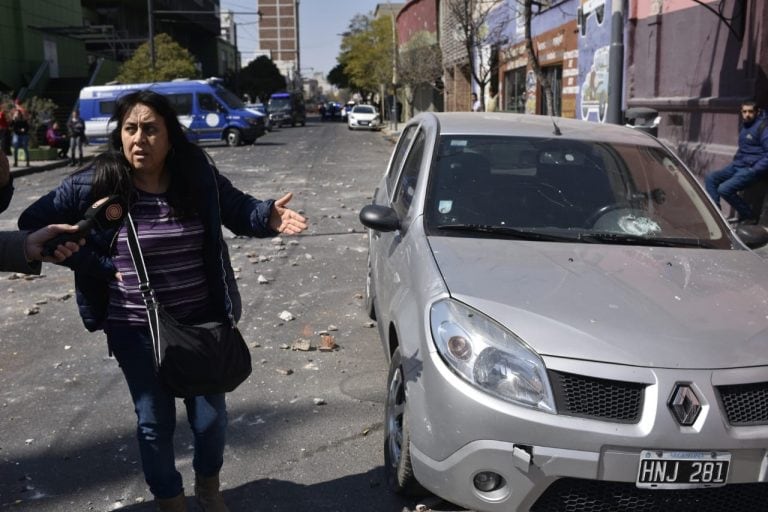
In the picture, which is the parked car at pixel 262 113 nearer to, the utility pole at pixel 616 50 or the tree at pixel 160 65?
the tree at pixel 160 65

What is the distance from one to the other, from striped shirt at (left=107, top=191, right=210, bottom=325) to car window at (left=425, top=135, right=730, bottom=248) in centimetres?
131

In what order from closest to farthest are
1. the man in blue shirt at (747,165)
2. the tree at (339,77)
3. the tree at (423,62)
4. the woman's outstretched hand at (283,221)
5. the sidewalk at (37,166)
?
the woman's outstretched hand at (283,221), the man in blue shirt at (747,165), the sidewalk at (37,166), the tree at (423,62), the tree at (339,77)

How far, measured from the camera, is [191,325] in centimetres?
305

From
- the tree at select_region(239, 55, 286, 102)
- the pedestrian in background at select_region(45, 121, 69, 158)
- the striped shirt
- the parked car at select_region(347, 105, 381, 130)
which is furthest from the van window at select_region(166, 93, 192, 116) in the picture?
the tree at select_region(239, 55, 286, 102)

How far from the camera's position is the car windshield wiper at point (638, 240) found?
3820 mm

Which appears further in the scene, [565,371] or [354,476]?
[354,476]

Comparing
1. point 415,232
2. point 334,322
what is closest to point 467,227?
point 415,232

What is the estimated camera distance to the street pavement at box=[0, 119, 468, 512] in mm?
3672

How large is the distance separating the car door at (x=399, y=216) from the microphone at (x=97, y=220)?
1379 mm

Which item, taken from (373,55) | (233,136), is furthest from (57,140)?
(373,55)

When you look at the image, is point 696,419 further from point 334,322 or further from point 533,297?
point 334,322

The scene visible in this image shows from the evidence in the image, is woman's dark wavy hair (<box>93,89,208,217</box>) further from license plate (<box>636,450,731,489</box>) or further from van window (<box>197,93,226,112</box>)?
van window (<box>197,93,226,112</box>)

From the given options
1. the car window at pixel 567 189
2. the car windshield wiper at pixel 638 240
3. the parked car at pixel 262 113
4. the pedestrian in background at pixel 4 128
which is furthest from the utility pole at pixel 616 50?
the parked car at pixel 262 113

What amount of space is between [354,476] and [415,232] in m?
1.23
